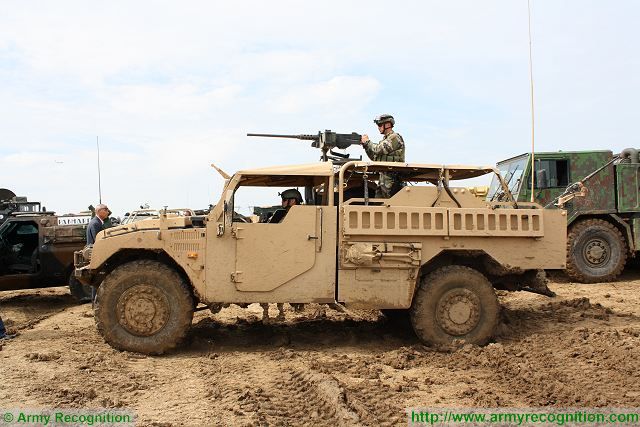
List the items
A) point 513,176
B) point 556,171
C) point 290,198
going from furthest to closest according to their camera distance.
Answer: point 513,176
point 556,171
point 290,198

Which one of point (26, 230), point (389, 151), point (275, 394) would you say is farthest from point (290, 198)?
point (26, 230)

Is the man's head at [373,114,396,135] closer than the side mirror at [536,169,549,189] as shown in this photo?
Yes

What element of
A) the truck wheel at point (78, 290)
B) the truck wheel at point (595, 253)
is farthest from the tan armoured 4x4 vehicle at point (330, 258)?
the truck wheel at point (595, 253)

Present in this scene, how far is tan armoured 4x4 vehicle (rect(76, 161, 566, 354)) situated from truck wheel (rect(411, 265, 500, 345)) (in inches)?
0.4

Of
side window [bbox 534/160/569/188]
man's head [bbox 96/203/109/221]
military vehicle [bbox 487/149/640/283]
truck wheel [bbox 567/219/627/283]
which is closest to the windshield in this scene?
military vehicle [bbox 487/149/640/283]

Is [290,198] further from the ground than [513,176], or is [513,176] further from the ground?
[513,176]

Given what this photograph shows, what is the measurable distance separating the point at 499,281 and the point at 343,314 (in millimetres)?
2334

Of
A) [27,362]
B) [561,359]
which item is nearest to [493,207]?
[561,359]

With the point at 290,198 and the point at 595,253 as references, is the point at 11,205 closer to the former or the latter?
the point at 290,198

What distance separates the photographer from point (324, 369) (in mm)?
5605

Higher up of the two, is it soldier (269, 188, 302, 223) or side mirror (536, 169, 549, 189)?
side mirror (536, 169, 549, 189)

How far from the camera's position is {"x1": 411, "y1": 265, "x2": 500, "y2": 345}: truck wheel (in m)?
6.55

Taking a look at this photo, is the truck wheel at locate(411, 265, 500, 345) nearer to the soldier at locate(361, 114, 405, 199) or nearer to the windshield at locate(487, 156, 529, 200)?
the soldier at locate(361, 114, 405, 199)

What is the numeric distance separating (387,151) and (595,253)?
6.09 m
